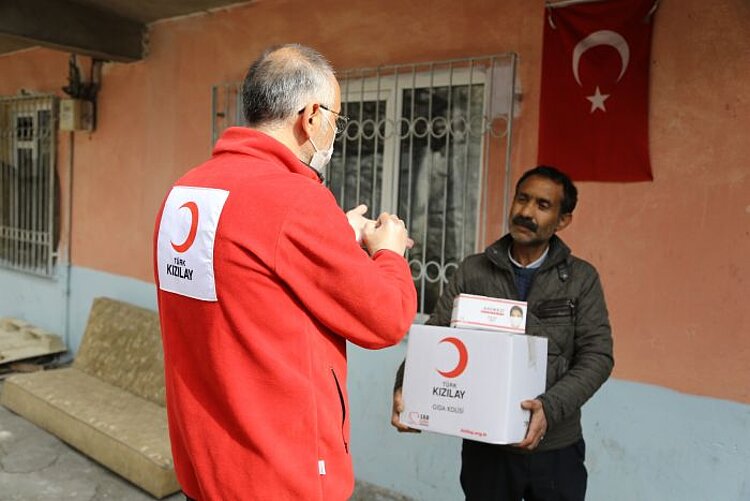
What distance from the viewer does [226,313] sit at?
4.20 feet

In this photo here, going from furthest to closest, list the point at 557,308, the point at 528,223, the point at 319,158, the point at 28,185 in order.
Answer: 1. the point at 28,185
2. the point at 528,223
3. the point at 557,308
4. the point at 319,158

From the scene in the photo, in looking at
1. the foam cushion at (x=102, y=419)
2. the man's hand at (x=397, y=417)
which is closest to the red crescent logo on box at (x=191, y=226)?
the man's hand at (x=397, y=417)

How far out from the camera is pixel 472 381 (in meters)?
1.97

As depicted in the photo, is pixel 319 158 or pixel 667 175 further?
pixel 667 175

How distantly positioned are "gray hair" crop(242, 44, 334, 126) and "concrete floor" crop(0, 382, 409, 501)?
9.16ft

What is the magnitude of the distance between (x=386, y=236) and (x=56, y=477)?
336cm

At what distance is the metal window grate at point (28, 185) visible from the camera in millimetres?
6141

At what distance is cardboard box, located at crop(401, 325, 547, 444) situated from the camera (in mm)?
1923

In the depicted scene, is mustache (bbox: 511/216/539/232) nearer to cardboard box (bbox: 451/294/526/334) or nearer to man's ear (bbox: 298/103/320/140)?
cardboard box (bbox: 451/294/526/334)

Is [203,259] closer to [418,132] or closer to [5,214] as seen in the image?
[418,132]

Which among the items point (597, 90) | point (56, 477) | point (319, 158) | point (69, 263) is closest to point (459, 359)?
point (319, 158)

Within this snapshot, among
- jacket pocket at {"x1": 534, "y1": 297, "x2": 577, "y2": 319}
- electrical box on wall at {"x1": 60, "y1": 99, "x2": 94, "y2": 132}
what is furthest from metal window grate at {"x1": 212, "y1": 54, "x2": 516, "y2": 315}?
electrical box on wall at {"x1": 60, "y1": 99, "x2": 94, "y2": 132}

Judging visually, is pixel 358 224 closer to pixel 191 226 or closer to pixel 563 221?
pixel 191 226

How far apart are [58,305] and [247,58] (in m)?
3.34
